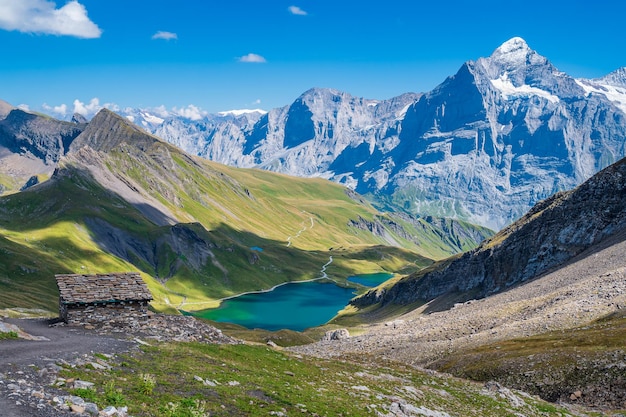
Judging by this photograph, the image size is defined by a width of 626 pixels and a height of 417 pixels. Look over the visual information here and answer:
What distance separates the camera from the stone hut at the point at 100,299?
139ft

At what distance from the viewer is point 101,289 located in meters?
44.0

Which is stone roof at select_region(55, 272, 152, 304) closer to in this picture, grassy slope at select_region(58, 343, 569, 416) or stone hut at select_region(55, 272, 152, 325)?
stone hut at select_region(55, 272, 152, 325)

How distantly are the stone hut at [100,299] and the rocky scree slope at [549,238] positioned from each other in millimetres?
96705

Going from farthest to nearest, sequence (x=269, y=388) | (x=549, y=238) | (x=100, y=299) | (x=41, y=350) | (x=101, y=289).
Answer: (x=549, y=238) → (x=101, y=289) → (x=100, y=299) → (x=269, y=388) → (x=41, y=350)

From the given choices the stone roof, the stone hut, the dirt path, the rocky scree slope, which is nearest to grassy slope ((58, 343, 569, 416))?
the dirt path

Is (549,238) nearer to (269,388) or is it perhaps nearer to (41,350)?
(269,388)

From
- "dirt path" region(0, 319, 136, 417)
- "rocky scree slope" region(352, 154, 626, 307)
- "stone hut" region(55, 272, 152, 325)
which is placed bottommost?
"dirt path" region(0, 319, 136, 417)

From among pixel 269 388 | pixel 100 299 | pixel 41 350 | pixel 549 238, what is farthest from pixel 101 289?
pixel 549 238

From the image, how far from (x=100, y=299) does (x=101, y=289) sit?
1.24 m

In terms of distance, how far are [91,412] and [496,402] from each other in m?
32.2

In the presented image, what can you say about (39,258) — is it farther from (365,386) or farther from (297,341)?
(365,386)

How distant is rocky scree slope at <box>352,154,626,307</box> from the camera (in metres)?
115

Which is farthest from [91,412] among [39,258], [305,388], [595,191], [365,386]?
[39,258]

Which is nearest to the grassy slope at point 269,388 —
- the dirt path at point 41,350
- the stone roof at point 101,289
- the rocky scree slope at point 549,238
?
the dirt path at point 41,350
